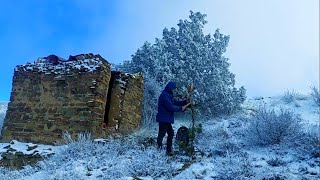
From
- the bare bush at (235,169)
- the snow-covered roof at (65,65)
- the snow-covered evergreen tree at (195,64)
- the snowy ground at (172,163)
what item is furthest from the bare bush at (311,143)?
the snow-covered evergreen tree at (195,64)

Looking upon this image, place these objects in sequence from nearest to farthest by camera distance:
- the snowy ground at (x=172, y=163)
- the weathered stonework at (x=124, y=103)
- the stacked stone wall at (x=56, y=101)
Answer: the snowy ground at (x=172, y=163)
the stacked stone wall at (x=56, y=101)
the weathered stonework at (x=124, y=103)

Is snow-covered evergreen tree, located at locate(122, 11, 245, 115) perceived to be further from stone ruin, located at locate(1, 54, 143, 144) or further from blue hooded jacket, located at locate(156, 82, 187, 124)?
blue hooded jacket, located at locate(156, 82, 187, 124)

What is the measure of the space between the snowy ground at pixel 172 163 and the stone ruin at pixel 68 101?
4.36 feet

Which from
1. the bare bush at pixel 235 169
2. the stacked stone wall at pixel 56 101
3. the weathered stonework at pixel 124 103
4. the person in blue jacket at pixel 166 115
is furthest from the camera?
the weathered stonework at pixel 124 103

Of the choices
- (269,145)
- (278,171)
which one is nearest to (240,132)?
(269,145)

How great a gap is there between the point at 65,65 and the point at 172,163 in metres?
4.91

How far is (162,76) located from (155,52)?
47.1 inches

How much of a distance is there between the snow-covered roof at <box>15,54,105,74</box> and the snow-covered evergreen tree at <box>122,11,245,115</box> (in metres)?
6.14

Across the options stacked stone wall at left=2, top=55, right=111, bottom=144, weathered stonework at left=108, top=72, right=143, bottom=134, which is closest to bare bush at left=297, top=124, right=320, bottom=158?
weathered stonework at left=108, top=72, right=143, bottom=134

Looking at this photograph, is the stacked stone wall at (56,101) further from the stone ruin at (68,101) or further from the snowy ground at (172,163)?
the snowy ground at (172,163)

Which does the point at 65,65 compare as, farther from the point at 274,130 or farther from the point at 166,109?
the point at 274,130

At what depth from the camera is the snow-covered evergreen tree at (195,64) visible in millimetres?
16000

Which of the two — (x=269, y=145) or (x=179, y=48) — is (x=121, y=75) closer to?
(x=269, y=145)

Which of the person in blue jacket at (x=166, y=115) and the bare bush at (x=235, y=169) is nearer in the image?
the bare bush at (x=235, y=169)
